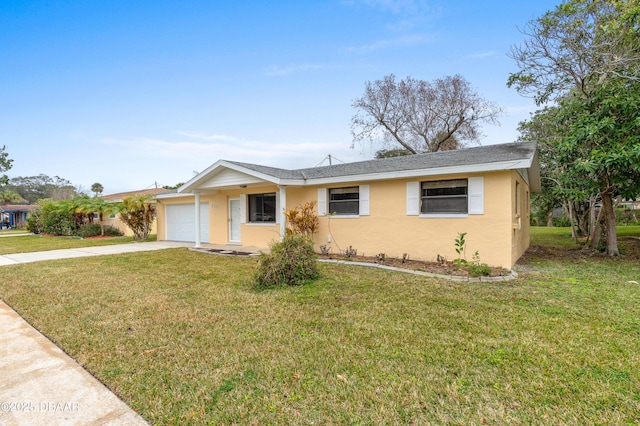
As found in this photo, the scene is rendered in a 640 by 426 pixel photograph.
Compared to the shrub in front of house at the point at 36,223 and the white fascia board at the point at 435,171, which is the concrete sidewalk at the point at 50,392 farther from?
the shrub in front of house at the point at 36,223

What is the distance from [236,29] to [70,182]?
66317 millimetres

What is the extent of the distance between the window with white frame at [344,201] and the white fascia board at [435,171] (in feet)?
1.66

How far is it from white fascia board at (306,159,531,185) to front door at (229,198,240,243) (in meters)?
4.59

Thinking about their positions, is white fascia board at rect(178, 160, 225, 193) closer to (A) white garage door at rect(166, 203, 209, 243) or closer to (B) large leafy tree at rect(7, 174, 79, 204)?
(A) white garage door at rect(166, 203, 209, 243)

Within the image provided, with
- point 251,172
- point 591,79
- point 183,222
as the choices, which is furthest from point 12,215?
point 591,79

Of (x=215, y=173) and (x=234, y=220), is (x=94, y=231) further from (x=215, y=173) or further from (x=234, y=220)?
(x=215, y=173)

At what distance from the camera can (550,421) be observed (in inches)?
93.0

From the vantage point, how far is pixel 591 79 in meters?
10.8

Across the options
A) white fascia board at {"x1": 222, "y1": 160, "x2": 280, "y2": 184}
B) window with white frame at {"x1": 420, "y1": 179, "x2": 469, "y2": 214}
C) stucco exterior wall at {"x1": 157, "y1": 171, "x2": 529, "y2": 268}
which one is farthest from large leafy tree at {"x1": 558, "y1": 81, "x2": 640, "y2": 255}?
white fascia board at {"x1": 222, "y1": 160, "x2": 280, "y2": 184}

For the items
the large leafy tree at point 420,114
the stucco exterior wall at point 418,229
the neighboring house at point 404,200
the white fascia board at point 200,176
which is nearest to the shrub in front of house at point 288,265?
the stucco exterior wall at point 418,229

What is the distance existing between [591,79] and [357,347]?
12907mm

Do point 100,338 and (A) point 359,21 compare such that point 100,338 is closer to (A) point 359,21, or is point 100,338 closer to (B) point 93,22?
(B) point 93,22

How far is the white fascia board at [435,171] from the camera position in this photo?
24.6 ft

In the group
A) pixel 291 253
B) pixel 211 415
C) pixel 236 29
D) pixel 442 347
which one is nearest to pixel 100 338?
pixel 211 415
